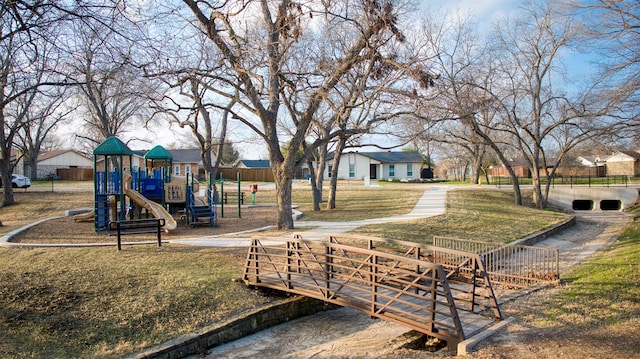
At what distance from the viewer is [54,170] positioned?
54.8 metres

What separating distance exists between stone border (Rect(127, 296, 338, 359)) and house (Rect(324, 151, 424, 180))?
145ft

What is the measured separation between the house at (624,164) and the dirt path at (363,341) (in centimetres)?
5929

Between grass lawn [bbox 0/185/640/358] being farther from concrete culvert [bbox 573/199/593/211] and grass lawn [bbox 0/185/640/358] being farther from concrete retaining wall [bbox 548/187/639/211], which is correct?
concrete culvert [bbox 573/199/593/211]

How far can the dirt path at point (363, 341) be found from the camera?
6176mm

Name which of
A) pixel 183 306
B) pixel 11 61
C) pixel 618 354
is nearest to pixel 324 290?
pixel 183 306

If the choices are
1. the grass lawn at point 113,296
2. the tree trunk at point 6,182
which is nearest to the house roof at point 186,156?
the tree trunk at point 6,182

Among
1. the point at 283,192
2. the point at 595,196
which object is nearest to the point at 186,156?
the point at 595,196

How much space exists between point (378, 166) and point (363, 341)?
48243mm

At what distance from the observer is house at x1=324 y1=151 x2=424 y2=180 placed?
5372cm

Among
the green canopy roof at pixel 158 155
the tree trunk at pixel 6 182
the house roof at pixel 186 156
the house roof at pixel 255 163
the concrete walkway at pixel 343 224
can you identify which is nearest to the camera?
the concrete walkway at pixel 343 224

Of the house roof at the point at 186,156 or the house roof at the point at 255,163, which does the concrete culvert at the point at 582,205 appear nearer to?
the house roof at the point at 186,156

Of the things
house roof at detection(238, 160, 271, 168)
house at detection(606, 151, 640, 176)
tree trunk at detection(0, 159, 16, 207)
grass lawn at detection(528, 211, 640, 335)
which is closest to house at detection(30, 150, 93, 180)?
house roof at detection(238, 160, 271, 168)

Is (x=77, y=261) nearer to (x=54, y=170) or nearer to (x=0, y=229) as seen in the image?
(x=0, y=229)

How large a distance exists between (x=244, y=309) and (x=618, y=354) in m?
5.81
